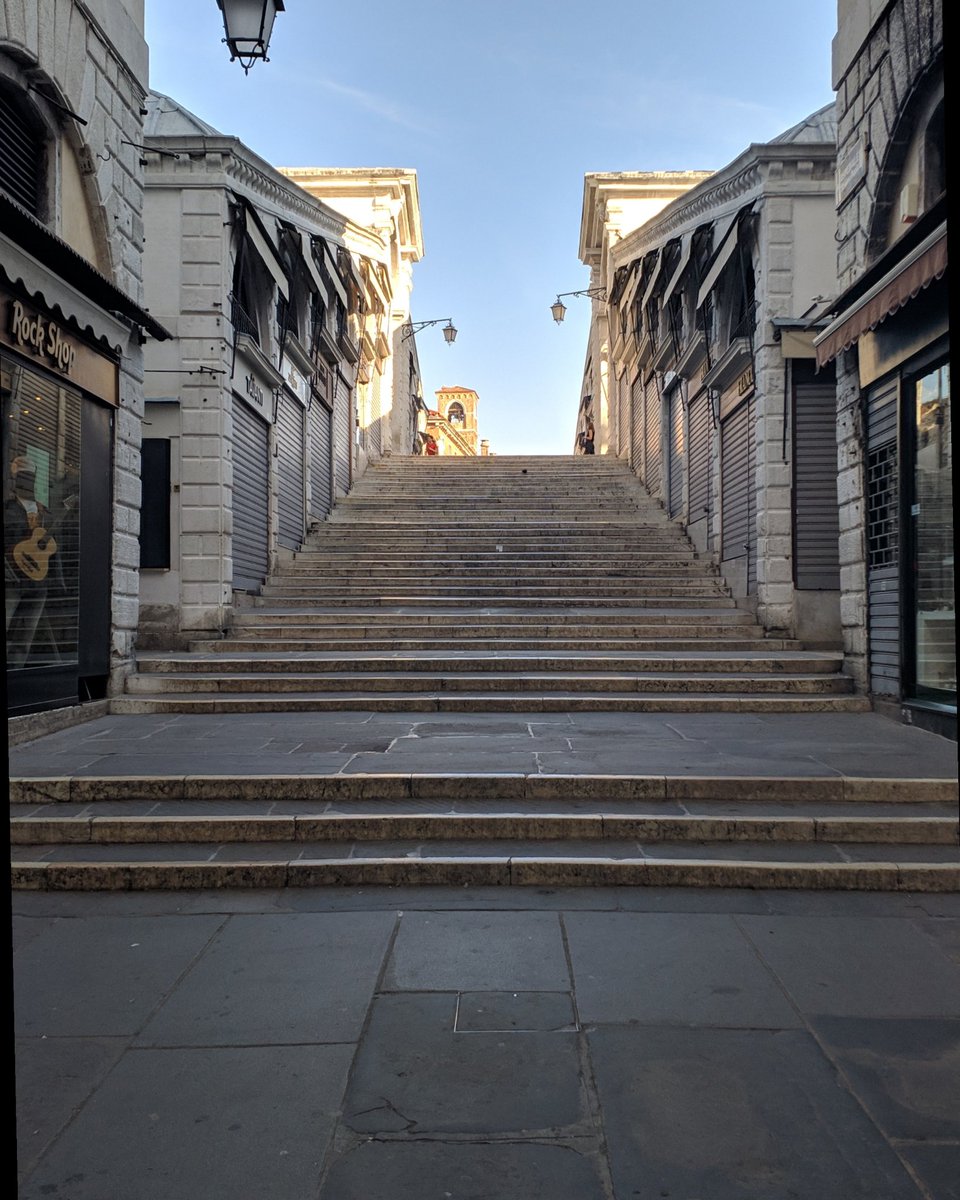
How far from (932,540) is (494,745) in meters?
4.15

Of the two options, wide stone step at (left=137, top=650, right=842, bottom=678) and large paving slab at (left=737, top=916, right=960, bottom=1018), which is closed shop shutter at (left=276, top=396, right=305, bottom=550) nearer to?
wide stone step at (left=137, top=650, right=842, bottom=678)

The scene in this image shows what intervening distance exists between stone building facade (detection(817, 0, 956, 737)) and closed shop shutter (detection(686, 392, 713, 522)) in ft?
19.6

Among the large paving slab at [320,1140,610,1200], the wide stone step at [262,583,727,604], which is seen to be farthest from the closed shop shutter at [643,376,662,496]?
the large paving slab at [320,1140,610,1200]

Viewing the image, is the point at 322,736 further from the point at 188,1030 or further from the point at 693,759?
the point at 188,1030

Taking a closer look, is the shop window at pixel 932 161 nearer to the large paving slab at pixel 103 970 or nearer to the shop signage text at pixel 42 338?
the shop signage text at pixel 42 338

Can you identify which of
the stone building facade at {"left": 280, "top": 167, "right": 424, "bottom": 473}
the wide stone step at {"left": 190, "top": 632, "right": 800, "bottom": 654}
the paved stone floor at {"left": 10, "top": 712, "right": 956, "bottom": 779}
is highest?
the stone building facade at {"left": 280, "top": 167, "right": 424, "bottom": 473}

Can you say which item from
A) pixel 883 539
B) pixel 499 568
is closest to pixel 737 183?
pixel 499 568

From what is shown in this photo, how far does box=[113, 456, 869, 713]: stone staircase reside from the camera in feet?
28.0

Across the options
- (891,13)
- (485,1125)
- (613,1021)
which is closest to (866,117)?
(891,13)

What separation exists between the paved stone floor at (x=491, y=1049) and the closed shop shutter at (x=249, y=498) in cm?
880

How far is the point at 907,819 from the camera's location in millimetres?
4895

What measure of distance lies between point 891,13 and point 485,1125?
9.25 m

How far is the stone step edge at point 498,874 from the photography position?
4371 millimetres

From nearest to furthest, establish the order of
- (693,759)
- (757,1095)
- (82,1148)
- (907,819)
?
(82,1148) → (757,1095) → (907,819) → (693,759)
